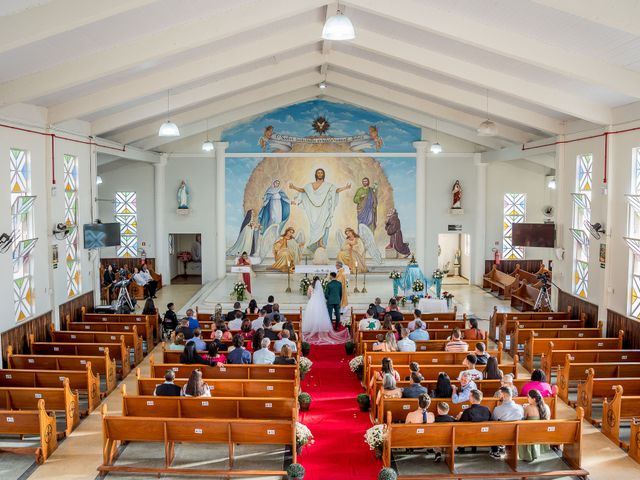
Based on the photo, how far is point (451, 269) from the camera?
2644cm

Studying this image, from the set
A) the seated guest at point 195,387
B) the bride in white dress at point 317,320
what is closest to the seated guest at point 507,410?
the seated guest at point 195,387

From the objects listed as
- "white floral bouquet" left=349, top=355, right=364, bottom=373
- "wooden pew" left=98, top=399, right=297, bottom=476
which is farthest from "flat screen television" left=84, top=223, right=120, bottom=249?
"wooden pew" left=98, top=399, right=297, bottom=476

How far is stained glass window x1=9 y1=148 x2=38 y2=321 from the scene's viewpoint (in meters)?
13.0

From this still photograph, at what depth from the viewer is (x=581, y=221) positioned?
1636 centimetres

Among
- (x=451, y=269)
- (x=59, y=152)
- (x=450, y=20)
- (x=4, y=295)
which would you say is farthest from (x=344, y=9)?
(x=451, y=269)

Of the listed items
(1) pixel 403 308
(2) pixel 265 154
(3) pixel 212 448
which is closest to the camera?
(3) pixel 212 448

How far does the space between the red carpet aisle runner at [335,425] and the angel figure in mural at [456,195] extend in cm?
1101

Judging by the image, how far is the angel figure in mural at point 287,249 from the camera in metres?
23.6

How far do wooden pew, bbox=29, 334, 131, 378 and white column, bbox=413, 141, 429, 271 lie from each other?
13.4 metres

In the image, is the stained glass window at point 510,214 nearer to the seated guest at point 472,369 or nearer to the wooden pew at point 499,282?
the wooden pew at point 499,282

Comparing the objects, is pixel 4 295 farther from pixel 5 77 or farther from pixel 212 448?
pixel 212 448

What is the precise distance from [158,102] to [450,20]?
8.53 m

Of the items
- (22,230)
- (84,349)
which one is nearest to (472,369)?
(84,349)

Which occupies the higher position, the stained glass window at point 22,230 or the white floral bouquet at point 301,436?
the stained glass window at point 22,230
